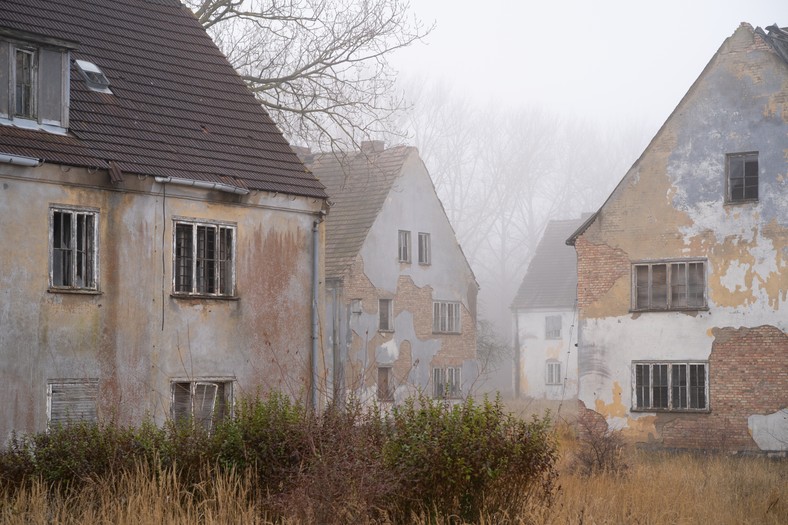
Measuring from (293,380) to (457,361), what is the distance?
1904cm

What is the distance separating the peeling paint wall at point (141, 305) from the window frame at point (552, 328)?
3567cm

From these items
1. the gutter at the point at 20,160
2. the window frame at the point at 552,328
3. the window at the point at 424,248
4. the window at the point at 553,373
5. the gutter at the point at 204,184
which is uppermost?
the window at the point at 424,248

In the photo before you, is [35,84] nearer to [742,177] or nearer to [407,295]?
[742,177]

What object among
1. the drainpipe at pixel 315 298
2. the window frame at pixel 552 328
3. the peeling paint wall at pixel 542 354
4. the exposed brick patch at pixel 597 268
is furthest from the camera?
the window frame at pixel 552 328

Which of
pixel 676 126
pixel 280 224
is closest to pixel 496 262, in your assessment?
pixel 676 126

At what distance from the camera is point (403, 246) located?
37281 mm

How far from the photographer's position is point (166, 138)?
19375 mm

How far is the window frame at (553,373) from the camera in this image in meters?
54.1

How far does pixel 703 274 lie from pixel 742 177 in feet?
7.79

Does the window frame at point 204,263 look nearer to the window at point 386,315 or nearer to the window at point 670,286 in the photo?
the window at point 670,286

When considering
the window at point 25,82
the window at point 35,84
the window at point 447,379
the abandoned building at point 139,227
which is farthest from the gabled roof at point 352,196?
the window at point 25,82

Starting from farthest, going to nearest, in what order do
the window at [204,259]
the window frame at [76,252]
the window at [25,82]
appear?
the window at [204,259]
the window at [25,82]
the window frame at [76,252]

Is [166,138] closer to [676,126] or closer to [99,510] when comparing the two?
[99,510]

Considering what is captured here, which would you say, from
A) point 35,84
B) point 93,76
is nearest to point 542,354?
point 93,76
